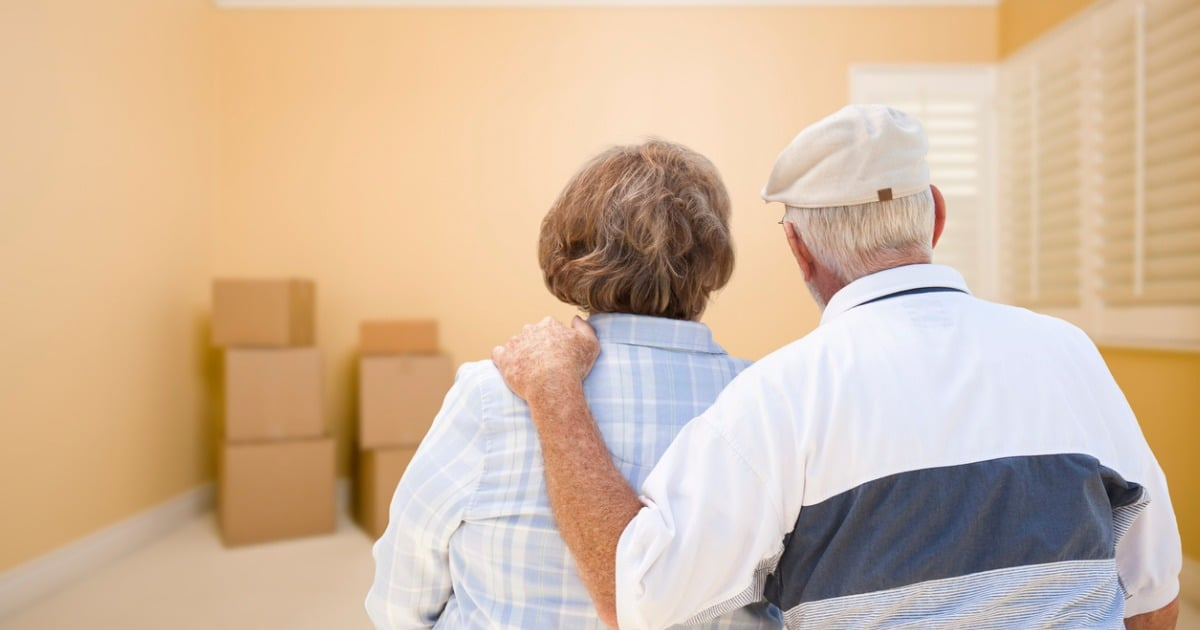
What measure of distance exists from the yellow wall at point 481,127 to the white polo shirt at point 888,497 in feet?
11.7

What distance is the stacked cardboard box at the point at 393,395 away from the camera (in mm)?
3758

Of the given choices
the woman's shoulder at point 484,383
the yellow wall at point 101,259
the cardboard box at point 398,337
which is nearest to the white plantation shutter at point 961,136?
the cardboard box at point 398,337

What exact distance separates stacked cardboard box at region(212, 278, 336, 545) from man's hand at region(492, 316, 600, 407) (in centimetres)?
291

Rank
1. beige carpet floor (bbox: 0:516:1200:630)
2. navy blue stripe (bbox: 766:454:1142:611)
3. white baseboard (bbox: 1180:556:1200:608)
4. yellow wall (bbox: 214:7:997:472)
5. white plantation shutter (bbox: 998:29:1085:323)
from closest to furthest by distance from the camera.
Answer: navy blue stripe (bbox: 766:454:1142:611) < beige carpet floor (bbox: 0:516:1200:630) < white baseboard (bbox: 1180:556:1200:608) < white plantation shutter (bbox: 998:29:1085:323) < yellow wall (bbox: 214:7:997:472)

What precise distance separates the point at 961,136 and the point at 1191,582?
2.33 meters

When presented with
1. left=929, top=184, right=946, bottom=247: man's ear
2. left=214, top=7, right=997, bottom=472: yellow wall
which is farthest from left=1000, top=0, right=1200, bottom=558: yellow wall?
left=929, top=184, right=946, bottom=247: man's ear

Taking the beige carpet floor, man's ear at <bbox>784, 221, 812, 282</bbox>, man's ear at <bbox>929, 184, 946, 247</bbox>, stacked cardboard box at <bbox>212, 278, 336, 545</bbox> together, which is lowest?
the beige carpet floor

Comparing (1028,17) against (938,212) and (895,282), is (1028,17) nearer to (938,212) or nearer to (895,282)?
(938,212)

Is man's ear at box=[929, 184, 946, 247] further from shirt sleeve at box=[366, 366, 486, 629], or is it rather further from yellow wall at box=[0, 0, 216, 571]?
yellow wall at box=[0, 0, 216, 571]

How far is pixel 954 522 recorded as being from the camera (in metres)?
0.83

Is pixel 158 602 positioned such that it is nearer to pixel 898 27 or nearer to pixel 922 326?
pixel 922 326

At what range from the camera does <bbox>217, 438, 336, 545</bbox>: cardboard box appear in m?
3.62

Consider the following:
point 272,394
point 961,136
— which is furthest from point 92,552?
point 961,136

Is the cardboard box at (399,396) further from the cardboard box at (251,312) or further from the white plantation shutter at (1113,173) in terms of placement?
the white plantation shutter at (1113,173)
